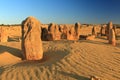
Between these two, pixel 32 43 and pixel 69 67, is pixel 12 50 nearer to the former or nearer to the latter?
pixel 32 43

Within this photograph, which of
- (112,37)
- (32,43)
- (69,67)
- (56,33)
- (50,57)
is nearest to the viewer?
(69,67)

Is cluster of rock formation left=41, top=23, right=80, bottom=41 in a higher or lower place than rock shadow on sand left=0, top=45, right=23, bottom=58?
higher

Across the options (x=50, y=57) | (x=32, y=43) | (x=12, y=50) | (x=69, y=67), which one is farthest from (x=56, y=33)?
(x=69, y=67)

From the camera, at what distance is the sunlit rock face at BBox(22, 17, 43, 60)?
1375cm

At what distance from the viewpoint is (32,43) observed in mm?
13750

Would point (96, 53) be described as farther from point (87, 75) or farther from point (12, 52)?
point (12, 52)

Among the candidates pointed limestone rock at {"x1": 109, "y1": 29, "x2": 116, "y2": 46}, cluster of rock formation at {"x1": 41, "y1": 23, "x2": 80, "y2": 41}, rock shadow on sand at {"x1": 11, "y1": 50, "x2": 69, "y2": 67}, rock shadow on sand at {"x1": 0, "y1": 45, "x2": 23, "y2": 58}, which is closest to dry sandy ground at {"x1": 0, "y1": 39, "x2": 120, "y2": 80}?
rock shadow on sand at {"x1": 11, "y1": 50, "x2": 69, "y2": 67}

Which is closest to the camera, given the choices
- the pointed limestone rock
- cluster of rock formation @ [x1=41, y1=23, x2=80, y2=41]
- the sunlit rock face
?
the sunlit rock face

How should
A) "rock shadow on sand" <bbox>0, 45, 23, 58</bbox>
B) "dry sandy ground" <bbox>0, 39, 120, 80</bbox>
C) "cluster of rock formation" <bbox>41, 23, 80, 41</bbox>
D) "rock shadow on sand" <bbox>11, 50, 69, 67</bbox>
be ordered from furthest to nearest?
"cluster of rock formation" <bbox>41, 23, 80, 41</bbox> → "rock shadow on sand" <bbox>0, 45, 23, 58</bbox> → "rock shadow on sand" <bbox>11, 50, 69, 67</bbox> → "dry sandy ground" <bbox>0, 39, 120, 80</bbox>

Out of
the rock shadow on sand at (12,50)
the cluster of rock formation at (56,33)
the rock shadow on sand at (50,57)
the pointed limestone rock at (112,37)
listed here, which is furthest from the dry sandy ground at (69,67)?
the cluster of rock formation at (56,33)

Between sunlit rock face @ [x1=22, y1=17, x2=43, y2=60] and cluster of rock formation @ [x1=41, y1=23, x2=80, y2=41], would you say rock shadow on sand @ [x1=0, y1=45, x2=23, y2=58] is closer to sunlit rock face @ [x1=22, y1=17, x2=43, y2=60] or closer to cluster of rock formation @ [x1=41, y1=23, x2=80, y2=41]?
sunlit rock face @ [x1=22, y1=17, x2=43, y2=60]

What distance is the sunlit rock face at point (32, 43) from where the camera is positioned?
13750mm

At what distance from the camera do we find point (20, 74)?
10.9 metres

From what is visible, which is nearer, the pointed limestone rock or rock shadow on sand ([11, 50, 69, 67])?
rock shadow on sand ([11, 50, 69, 67])
